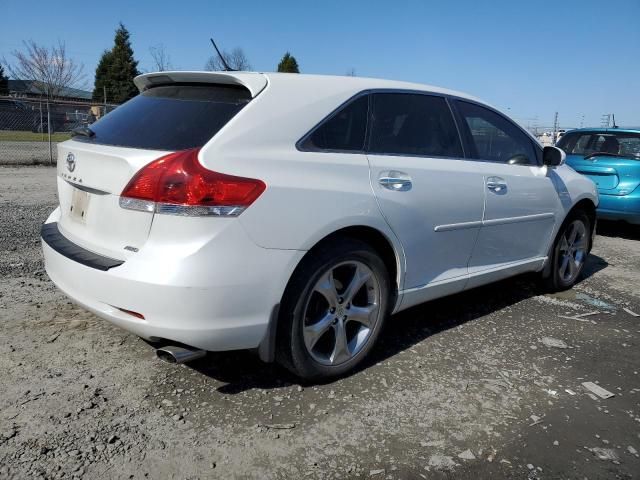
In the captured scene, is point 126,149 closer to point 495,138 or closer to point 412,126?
point 412,126

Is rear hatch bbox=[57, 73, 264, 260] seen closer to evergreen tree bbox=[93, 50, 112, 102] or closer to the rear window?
the rear window

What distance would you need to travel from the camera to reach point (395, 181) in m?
3.15

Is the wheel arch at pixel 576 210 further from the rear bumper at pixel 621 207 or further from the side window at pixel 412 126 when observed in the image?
the rear bumper at pixel 621 207

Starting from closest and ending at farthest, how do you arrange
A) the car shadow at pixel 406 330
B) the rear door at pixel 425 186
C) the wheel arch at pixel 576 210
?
the car shadow at pixel 406 330, the rear door at pixel 425 186, the wheel arch at pixel 576 210

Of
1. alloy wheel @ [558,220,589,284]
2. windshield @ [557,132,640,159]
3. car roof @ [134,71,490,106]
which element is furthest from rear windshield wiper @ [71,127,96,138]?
windshield @ [557,132,640,159]

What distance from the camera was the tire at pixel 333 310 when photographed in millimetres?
2764

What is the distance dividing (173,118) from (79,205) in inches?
27.7

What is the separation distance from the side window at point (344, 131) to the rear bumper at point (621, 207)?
5717mm

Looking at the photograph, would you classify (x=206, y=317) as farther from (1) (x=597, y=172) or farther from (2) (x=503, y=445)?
(1) (x=597, y=172)

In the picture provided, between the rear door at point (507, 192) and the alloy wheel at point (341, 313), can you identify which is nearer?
the alloy wheel at point (341, 313)

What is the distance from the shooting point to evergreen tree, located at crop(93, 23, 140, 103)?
41.5 m

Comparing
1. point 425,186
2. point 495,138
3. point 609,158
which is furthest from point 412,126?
point 609,158

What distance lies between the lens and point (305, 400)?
2.88 m

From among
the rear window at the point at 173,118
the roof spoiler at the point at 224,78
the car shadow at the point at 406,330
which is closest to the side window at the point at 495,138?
the car shadow at the point at 406,330
